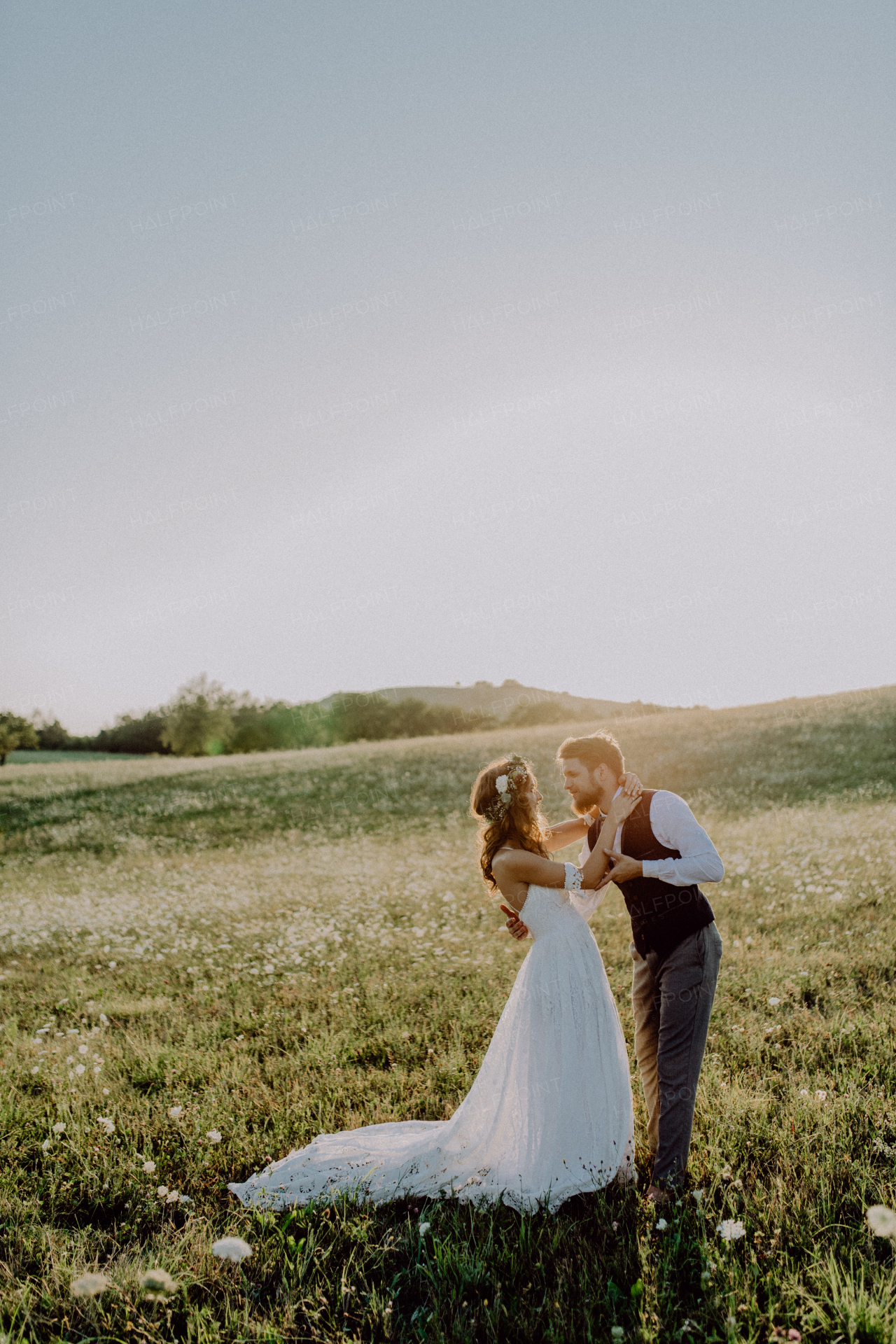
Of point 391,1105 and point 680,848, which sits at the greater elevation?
point 680,848

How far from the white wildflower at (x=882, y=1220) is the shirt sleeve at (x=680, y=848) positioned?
1638 mm

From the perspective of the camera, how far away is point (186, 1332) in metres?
3.56

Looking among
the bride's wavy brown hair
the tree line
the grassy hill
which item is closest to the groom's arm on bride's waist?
the bride's wavy brown hair

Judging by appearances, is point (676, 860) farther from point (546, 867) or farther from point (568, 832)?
point (568, 832)

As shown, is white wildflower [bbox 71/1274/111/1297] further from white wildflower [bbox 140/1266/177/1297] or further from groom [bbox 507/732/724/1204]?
groom [bbox 507/732/724/1204]

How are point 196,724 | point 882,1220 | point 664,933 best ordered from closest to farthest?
point 882,1220 → point 664,933 → point 196,724

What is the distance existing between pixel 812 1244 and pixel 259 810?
23.0m

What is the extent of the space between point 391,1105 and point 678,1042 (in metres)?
2.44

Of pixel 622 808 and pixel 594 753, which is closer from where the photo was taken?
pixel 622 808

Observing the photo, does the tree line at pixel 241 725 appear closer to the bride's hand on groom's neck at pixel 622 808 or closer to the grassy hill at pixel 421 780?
the grassy hill at pixel 421 780

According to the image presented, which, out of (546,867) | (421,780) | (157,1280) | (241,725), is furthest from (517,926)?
(241,725)

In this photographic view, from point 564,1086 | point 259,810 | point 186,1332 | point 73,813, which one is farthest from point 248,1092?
point 73,813

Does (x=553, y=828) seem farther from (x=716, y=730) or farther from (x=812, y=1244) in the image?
(x=716, y=730)

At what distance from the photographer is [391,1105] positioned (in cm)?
567
